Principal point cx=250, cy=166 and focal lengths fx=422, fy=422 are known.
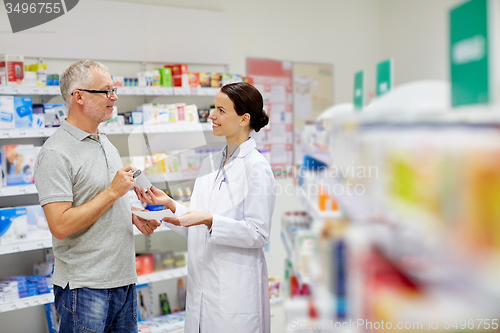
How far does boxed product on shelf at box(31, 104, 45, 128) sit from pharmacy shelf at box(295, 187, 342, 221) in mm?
2578

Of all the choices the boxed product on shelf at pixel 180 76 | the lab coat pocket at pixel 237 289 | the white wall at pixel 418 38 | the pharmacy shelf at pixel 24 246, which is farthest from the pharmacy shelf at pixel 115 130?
the white wall at pixel 418 38

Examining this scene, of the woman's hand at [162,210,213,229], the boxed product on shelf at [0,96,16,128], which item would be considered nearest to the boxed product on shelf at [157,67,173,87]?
the boxed product on shelf at [0,96,16,128]

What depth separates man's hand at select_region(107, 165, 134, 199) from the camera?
181 cm

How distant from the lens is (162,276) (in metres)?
3.47

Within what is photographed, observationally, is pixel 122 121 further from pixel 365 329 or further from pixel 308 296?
pixel 365 329

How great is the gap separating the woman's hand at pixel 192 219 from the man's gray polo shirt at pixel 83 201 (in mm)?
318

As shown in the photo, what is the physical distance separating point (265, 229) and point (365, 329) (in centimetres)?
122

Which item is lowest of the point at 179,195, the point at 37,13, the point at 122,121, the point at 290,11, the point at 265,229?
the point at 265,229

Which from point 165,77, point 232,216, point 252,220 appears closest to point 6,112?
point 165,77

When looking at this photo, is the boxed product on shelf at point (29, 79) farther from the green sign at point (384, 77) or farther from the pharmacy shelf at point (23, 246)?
the green sign at point (384, 77)

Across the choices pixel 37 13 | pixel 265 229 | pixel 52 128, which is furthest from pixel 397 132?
pixel 37 13

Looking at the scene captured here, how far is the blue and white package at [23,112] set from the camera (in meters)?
3.00

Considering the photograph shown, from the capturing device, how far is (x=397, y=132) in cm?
61

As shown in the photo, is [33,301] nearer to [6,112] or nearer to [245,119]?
[6,112]
